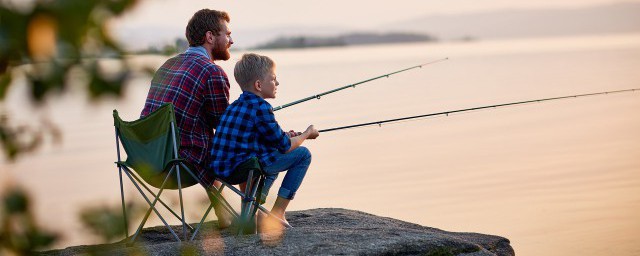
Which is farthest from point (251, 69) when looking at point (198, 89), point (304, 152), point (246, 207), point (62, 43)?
point (62, 43)

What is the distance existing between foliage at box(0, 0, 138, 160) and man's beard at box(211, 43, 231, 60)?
12.2ft

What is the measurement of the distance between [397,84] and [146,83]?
2149 centimetres

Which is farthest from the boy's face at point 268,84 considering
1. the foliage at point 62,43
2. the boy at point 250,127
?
the foliage at point 62,43

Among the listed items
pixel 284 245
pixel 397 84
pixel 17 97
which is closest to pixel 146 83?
pixel 17 97

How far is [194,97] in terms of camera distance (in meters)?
4.68

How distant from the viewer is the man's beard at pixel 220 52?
4820 mm

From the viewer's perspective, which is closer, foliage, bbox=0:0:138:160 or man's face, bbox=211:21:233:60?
foliage, bbox=0:0:138:160

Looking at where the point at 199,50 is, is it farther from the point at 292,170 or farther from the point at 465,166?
the point at 465,166

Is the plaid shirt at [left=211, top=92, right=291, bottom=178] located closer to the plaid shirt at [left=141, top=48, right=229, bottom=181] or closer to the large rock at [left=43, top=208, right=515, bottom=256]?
the plaid shirt at [left=141, top=48, right=229, bottom=181]

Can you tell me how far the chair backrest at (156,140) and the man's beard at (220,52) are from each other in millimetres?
562

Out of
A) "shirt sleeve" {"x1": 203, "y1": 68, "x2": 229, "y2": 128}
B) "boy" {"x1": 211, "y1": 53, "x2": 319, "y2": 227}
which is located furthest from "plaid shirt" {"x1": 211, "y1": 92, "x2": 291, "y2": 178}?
"shirt sleeve" {"x1": 203, "y1": 68, "x2": 229, "y2": 128}

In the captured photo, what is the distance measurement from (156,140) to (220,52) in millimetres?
635

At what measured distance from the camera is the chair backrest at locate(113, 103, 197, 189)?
4336 millimetres

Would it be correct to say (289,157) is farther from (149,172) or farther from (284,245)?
(149,172)
